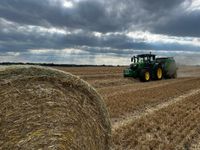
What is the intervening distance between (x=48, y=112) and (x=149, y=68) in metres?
20.8

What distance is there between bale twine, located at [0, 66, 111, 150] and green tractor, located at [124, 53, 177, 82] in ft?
62.3

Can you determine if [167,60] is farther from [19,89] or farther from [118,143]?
[19,89]

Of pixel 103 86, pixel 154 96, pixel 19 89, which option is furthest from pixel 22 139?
pixel 103 86

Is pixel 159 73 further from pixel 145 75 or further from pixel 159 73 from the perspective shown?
pixel 145 75

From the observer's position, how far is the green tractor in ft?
82.7

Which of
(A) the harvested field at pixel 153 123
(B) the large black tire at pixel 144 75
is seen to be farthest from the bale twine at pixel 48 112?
(B) the large black tire at pixel 144 75

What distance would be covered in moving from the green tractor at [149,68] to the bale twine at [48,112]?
62.3ft

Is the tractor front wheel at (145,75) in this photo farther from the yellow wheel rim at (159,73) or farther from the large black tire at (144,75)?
the yellow wheel rim at (159,73)

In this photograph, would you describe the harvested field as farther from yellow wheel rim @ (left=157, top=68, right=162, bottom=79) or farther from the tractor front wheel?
yellow wheel rim @ (left=157, top=68, right=162, bottom=79)

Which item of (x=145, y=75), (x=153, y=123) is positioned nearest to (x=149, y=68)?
(x=145, y=75)

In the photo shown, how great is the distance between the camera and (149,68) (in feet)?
85.2

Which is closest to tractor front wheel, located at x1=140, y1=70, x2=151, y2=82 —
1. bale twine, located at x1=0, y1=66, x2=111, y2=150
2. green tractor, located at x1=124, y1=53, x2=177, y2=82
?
green tractor, located at x1=124, y1=53, x2=177, y2=82

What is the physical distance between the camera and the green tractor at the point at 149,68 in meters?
25.2

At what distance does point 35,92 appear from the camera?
17.9 feet
